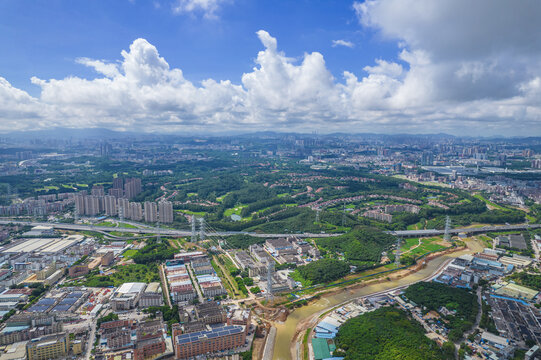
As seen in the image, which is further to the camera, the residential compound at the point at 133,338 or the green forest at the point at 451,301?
the green forest at the point at 451,301

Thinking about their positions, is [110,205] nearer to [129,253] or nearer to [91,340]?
[129,253]

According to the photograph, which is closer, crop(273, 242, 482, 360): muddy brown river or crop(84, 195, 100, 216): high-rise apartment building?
crop(273, 242, 482, 360): muddy brown river

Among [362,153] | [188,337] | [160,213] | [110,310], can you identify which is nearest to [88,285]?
[110,310]

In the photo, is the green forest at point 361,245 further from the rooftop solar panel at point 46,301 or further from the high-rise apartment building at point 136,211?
the high-rise apartment building at point 136,211

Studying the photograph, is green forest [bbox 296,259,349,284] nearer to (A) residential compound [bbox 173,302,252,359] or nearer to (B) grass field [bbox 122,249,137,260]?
(A) residential compound [bbox 173,302,252,359]

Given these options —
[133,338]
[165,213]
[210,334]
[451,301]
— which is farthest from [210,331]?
[165,213]

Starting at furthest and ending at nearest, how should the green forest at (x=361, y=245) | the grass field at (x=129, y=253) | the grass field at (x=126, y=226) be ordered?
the grass field at (x=126, y=226), the grass field at (x=129, y=253), the green forest at (x=361, y=245)

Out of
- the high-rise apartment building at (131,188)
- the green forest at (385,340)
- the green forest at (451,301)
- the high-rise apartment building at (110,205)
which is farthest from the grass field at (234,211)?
the green forest at (385,340)

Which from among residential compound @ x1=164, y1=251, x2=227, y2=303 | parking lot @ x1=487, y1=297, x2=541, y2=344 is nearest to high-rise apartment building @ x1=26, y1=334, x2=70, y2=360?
residential compound @ x1=164, y1=251, x2=227, y2=303
